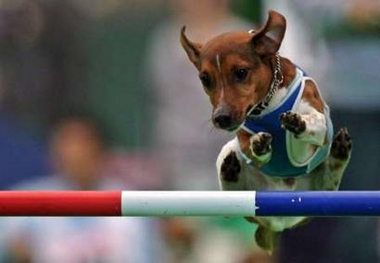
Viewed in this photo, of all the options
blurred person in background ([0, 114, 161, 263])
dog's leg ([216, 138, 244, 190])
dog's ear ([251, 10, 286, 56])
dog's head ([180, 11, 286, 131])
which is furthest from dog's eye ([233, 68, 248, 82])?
blurred person in background ([0, 114, 161, 263])

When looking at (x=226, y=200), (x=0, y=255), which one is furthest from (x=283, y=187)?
(x=0, y=255)

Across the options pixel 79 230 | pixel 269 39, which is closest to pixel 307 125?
pixel 269 39

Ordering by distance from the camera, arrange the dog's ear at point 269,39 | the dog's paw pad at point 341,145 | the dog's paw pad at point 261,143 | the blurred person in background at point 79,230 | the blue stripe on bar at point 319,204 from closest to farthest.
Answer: the blue stripe on bar at point 319,204, the dog's paw pad at point 261,143, the dog's ear at point 269,39, the dog's paw pad at point 341,145, the blurred person in background at point 79,230

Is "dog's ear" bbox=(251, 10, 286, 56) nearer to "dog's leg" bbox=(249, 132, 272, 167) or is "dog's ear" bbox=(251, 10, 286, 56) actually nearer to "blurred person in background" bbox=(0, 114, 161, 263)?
"dog's leg" bbox=(249, 132, 272, 167)

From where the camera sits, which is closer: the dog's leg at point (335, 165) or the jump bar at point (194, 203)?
the jump bar at point (194, 203)

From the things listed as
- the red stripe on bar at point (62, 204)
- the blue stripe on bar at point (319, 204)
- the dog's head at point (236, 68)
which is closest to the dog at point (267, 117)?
the dog's head at point (236, 68)

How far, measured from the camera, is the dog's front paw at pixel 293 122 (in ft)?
19.9

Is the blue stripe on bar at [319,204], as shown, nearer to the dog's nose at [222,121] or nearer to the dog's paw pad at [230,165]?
the dog's nose at [222,121]

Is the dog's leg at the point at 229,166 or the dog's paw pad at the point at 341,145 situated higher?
the dog's paw pad at the point at 341,145

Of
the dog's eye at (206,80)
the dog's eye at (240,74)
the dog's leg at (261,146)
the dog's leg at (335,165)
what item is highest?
the dog's eye at (240,74)

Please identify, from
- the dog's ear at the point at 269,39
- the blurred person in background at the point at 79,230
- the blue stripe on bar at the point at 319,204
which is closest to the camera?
the blue stripe on bar at the point at 319,204

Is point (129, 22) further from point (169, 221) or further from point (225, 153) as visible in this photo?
point (225, 153)

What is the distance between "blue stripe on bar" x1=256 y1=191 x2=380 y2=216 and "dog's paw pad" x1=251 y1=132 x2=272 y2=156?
0.16m

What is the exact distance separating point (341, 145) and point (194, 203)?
0.65m
